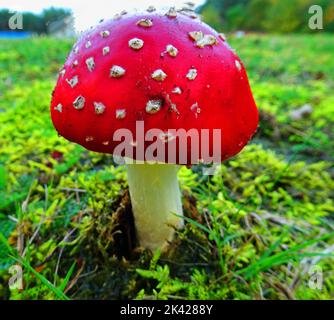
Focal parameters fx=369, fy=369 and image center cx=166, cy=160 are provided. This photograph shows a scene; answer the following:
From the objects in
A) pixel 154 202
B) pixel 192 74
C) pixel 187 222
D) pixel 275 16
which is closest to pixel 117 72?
pixel 192 74

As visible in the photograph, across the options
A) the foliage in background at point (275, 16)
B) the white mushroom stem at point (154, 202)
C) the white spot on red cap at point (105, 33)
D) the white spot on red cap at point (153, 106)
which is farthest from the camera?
the foliage in background at point (275, 16)

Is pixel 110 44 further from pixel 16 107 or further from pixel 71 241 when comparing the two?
pixel 16 107

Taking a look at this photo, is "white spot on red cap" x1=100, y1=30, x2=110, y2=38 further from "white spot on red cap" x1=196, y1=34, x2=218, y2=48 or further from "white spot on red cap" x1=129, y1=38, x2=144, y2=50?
"white spot on red cap" x1=196, y1=34, x2=218, y2=48

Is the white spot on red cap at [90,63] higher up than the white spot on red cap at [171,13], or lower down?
lower down

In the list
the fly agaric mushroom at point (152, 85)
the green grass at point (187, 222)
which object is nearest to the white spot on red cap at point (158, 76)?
the fly agaric mushroom at point (152, 85)

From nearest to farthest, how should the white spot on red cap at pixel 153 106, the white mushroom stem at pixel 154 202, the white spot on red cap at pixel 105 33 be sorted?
the white spot on red cap at pixel 153 106
the white spot on red cap at pixel 105 33
the white mushroom stem at pixel 154 202

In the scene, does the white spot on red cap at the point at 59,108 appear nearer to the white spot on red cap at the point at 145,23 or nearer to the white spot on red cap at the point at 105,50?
the white spot on red cap at the point at 105,50
